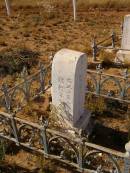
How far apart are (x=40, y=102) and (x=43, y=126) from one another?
7.86 feet

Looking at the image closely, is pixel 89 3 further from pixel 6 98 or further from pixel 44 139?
pixel 44 139

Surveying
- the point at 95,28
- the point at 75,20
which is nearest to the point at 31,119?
the point at 95,28

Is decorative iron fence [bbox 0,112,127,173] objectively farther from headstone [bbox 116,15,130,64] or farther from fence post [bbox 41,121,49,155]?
headstone [bbox 116,15,130,64]

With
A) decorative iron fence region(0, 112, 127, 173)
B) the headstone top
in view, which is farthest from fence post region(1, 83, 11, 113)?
the headstone top

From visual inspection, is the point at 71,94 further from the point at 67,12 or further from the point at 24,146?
the point at 67,12

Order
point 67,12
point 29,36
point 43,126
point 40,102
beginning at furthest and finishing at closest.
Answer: point 67,12
point 29,36
point 40,102
point 43,126

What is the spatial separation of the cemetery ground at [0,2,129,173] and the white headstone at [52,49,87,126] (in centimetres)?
87

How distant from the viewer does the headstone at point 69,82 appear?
17.7 ft

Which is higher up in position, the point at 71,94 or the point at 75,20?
the point at 75,20

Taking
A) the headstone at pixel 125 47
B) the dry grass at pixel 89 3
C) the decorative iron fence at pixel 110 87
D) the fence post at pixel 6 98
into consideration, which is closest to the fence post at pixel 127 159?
the decorative iron fence at pixel 110 87

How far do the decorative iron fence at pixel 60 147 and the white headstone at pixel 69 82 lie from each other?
622 millimetres

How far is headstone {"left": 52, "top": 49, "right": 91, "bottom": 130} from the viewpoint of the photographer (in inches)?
213

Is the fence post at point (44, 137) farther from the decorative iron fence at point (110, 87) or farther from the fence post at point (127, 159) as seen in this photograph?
the decorative iron fence at point (110, 87)

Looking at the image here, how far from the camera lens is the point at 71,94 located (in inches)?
224
